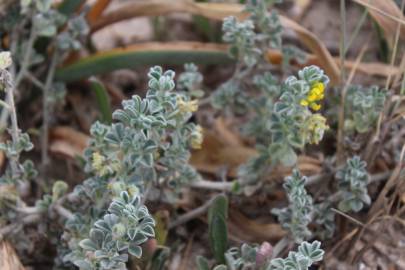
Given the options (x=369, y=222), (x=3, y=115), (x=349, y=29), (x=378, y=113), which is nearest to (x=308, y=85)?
(x=378, y=113)

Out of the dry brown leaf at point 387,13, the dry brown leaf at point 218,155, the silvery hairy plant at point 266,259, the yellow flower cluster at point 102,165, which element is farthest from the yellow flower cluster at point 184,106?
the dry brown leaf at point 387,13

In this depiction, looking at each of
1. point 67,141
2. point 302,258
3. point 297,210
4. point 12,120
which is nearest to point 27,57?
point 67,141

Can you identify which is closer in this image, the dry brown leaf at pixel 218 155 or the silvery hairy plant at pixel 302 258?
the silvery hairy plant at pixel 302 258

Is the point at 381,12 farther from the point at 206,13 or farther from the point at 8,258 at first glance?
the point at 8,258

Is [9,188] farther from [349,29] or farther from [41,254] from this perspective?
[349,29]

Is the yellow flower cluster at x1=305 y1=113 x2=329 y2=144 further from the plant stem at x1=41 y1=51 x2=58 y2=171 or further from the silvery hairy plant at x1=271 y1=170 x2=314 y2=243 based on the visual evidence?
the plant stem at x1=41 y1=51 x2=58 y2=171

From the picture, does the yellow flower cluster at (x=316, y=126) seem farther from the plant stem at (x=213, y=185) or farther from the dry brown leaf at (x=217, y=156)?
the dry brown leaf at (x=217, y=156)

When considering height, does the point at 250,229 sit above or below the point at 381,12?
below
